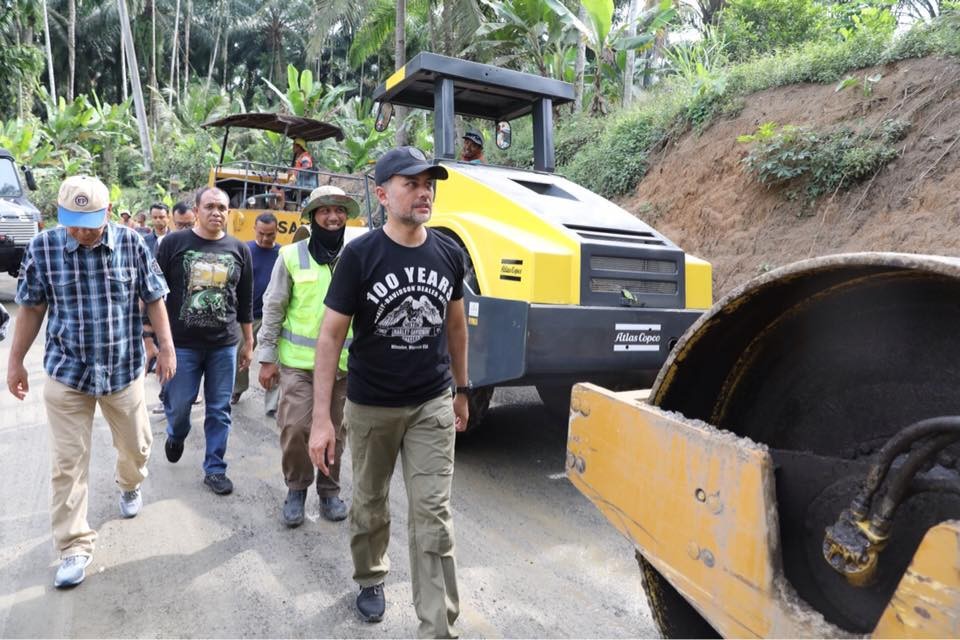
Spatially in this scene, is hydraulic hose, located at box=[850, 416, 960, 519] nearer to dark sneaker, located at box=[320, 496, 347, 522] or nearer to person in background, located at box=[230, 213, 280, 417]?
dark sneaker, located at box=[320, 496, 347, 522]

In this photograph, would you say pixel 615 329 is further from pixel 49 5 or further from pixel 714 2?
pixel 49 5

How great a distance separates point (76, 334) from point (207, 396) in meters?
1.17


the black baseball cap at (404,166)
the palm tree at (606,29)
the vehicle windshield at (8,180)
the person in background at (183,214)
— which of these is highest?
the palm tree at (606,29)

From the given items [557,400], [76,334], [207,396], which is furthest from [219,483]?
[557,400]

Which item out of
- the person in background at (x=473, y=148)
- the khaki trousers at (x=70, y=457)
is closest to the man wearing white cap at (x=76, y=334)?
the khaki trousers at (x=70, y=457)

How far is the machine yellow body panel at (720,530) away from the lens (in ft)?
3.87

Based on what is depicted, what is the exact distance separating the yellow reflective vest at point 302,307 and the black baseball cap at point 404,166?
123 cm

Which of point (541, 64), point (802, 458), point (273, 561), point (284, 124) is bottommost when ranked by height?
point (273, 561)

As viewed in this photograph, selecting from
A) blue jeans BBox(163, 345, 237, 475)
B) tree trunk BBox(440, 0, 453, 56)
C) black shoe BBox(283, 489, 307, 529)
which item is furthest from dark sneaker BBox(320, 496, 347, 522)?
tree trunk BBox(440, 0, 453, 56)

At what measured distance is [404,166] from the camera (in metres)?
2.59

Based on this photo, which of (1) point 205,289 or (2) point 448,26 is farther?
(2) point 448,26

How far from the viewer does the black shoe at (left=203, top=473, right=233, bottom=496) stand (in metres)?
4.08

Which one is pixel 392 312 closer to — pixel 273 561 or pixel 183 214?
pixel 273 561

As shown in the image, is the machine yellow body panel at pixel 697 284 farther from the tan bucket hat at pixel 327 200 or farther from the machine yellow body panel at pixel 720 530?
the machine yellow body panel at pixel 720 530
